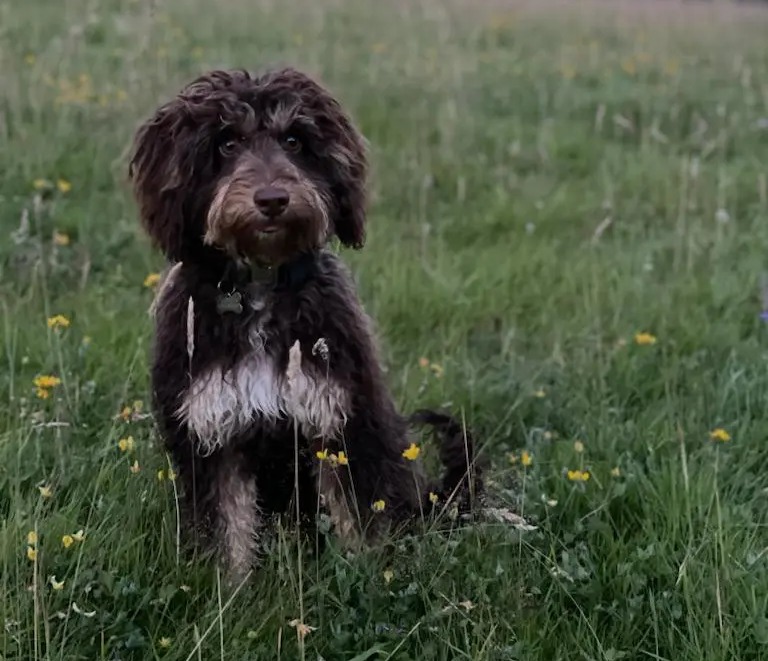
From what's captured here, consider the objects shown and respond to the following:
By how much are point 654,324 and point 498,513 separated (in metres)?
2.08

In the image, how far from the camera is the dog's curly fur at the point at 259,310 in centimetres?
285

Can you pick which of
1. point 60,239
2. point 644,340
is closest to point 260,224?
point 644,340

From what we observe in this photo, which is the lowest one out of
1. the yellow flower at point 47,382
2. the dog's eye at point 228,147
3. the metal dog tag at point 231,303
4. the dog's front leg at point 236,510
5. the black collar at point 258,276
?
the dog's front leg at point 236,510

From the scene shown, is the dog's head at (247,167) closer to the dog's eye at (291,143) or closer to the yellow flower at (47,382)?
the dog's eye at (291,143)

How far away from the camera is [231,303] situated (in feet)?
9.53

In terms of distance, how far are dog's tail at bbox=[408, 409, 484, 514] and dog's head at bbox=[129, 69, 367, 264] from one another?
0.81 metres

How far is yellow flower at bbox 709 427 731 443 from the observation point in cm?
347

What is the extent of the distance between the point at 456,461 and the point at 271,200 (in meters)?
1.17

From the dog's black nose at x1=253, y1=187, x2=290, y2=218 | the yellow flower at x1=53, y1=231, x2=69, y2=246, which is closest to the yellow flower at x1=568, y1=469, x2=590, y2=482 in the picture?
the dog's black nose at x1=253, y1=187, x2=290, y2=218

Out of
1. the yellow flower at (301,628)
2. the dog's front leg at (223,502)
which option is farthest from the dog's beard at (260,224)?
the yellow flower at (301,628)

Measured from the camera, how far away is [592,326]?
453 cm

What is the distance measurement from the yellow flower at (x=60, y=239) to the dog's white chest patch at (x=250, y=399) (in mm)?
2282

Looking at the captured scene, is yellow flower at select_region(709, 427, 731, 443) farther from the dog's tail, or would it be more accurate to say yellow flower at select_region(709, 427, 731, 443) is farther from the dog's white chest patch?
the dog's white chest patch

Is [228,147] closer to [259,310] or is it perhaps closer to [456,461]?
[259,310]
